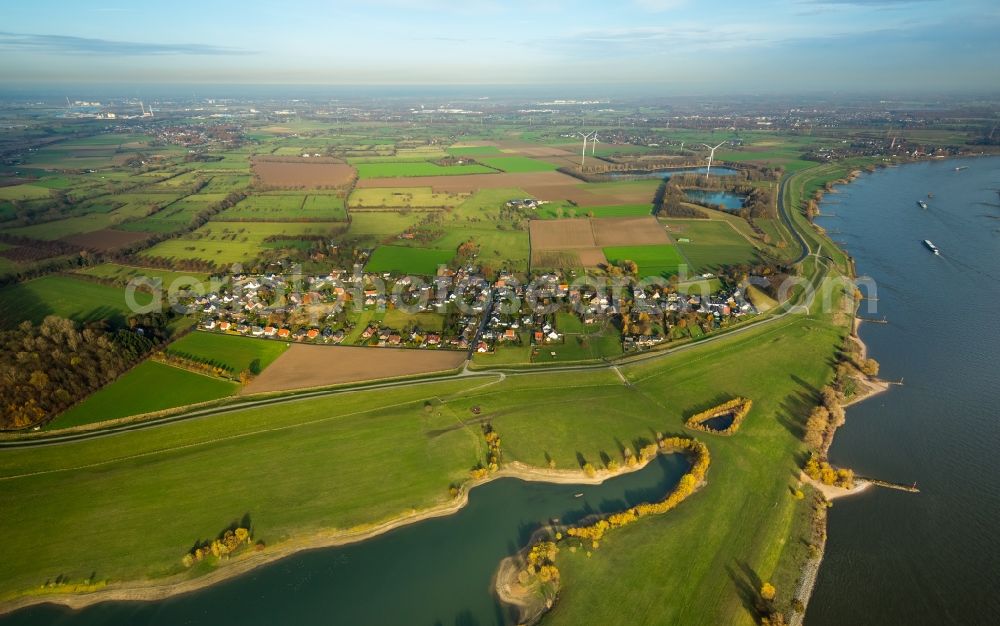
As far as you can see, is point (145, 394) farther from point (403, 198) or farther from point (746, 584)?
point (403, 198)

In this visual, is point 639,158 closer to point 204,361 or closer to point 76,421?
point 204,361

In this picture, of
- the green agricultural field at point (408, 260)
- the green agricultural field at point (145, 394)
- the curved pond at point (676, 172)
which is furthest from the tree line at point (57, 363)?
the curved pond at point (676, 172)

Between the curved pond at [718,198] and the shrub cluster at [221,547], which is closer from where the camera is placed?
the shrub cluster at [221,547]

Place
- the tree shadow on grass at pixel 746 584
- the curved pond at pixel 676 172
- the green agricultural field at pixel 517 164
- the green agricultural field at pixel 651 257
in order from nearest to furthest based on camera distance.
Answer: the tree shadow on grass at pixel 746 584 → the green agricultural field at pixel 651 257 → the curved pond at pixel 676 172 → the green agricultural field at pixel 517 164

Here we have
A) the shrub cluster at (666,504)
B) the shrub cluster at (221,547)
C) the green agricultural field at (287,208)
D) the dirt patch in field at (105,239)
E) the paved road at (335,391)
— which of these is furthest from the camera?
the green agricultural field at (287,208)

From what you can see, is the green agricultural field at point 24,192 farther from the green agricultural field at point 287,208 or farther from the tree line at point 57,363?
the tree line at point 57,363

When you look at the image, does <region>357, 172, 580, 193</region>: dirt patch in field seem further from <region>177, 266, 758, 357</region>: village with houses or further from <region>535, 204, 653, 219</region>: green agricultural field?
<region>177, 266, 758, 357</region>: village with houses
